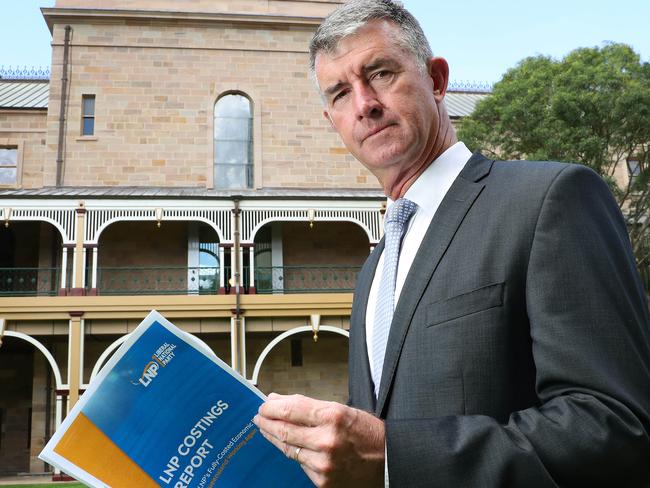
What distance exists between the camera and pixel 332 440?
1.23 metres

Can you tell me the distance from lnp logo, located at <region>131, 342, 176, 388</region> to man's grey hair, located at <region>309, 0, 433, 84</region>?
102cm

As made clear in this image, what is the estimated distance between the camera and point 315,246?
71.8ft

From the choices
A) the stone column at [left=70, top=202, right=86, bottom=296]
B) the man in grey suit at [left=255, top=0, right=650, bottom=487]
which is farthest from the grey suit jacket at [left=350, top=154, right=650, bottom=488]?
the stone column at [left=70, top=202, right=86, bottom=296]

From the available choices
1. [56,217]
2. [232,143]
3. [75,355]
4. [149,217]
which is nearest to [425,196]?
[75,355]

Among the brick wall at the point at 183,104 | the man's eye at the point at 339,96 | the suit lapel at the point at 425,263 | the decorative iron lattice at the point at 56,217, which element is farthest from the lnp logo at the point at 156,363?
the brick wall at the point at 183,104

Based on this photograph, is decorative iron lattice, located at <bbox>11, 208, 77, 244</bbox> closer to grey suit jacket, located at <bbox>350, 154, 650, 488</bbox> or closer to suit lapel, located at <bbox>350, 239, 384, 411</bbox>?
suit lapel, located at <bbox>350, 239, 384, 411</bbox>

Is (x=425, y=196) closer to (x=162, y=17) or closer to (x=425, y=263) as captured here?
(x=425, y=263)

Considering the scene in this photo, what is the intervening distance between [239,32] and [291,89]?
2742 mm

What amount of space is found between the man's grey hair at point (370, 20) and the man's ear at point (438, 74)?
0.06 meters

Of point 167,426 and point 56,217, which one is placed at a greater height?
point 56,217

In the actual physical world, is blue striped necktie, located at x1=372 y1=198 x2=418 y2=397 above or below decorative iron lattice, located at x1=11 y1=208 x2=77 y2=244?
below

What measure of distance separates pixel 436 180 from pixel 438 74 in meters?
0.41

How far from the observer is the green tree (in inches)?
686

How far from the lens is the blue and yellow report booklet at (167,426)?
161cm
